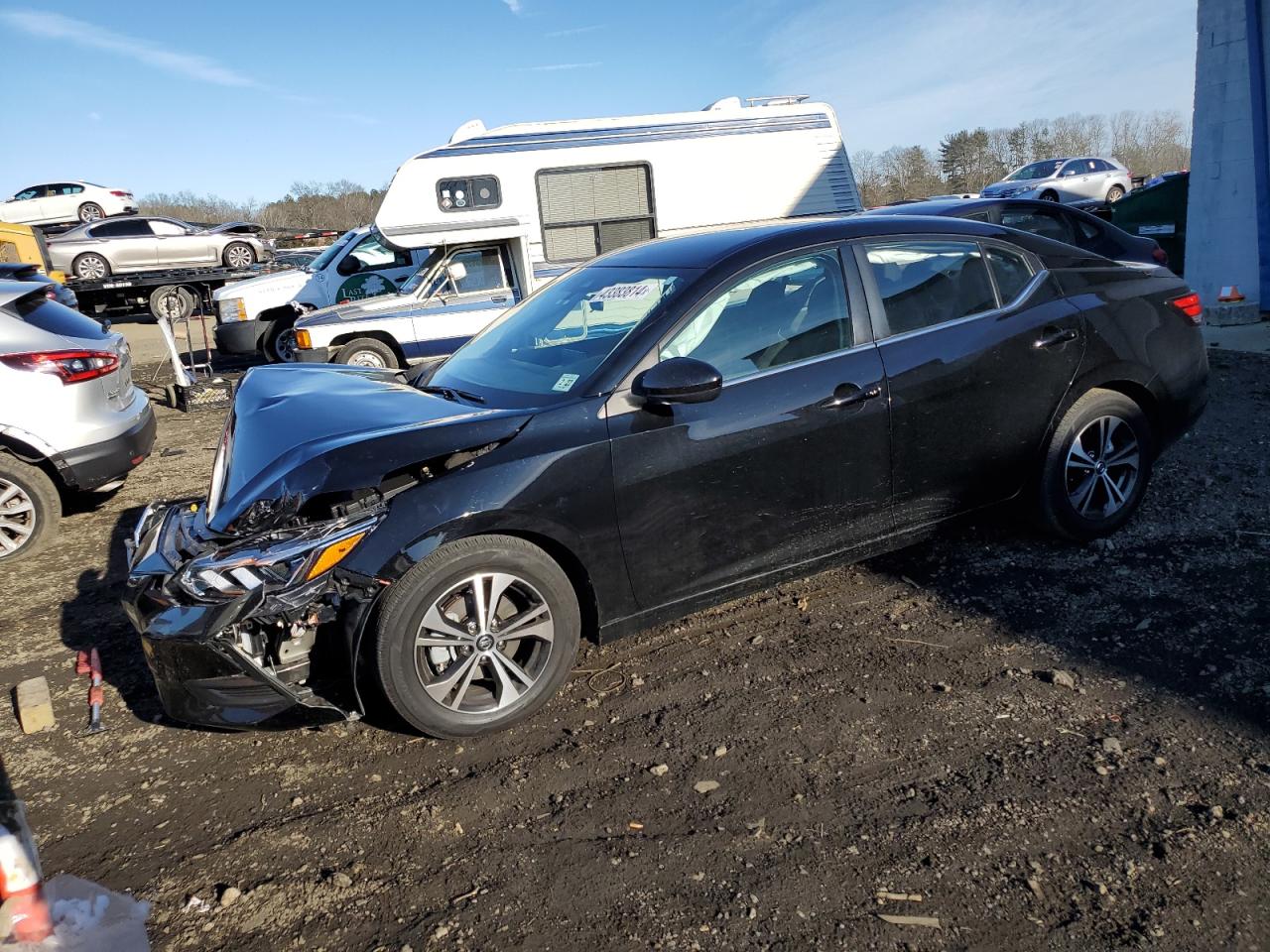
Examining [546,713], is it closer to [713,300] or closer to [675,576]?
[675,576]

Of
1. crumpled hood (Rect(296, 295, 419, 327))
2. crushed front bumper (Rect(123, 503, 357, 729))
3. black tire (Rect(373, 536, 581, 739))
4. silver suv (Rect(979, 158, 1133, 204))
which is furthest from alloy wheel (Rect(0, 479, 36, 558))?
silver suv (Rect(979, 158, 1133, 204))

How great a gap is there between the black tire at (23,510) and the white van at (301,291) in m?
5.73

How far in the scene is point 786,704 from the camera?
3395mm

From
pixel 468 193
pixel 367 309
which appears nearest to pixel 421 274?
pixel 367 309

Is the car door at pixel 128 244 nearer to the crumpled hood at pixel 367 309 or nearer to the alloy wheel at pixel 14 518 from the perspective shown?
the crumpled hood at pixel 367 309

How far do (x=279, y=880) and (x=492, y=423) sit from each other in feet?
5.20

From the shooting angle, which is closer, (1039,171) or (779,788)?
(779,788)

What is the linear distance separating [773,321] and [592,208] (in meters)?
6.41

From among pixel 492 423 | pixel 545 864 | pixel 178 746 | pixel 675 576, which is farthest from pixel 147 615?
pixel 675 576

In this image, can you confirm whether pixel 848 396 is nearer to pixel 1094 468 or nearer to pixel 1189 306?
pixel 1094 468

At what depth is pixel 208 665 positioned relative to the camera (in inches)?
117

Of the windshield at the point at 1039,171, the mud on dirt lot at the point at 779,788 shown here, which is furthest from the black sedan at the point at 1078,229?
the windshield at the point at 1039,171

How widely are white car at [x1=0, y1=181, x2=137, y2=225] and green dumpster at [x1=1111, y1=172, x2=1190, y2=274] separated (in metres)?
28.2

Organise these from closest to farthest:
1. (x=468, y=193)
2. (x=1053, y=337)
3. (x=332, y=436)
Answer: (x=332, y=436)
(x=1053, y=337)
(x=468, y=193)
